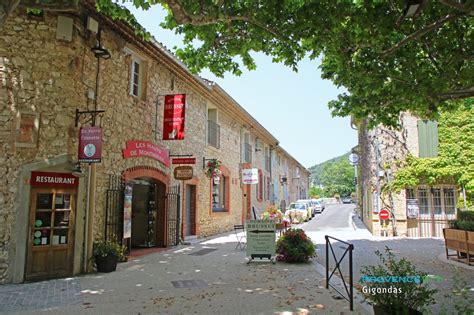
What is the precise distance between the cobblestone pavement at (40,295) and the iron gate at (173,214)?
4.67m

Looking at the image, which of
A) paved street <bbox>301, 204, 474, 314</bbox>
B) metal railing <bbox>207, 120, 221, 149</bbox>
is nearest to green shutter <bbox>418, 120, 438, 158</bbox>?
paved street <bbox>301, 204, 474, 314</bbox>

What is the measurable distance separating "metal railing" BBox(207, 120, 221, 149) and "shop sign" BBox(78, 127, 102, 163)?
7915mm

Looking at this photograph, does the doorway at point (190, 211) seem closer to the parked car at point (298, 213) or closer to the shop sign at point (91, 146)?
the shop sign at point (91, 146)

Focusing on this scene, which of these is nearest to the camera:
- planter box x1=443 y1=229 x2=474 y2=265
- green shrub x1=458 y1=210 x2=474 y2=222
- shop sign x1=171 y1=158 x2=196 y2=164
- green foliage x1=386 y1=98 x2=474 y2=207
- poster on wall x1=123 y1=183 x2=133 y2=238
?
planter box x1=443 y1=229 x2=474 y2=265

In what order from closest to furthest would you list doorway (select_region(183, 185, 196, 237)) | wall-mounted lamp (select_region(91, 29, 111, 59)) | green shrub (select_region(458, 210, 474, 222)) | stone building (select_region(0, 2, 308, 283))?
1. stone building (select_region(0, 2, 308, 283))
2. wall-mounted lamp (select_region(91, 29, 111, 59))
3. green shrub (select_region(458, 210, 474, 222))
4. doorway (select_region(183, 185, 196, 237))

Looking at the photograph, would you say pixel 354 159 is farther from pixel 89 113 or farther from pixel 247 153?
pixel 89 113

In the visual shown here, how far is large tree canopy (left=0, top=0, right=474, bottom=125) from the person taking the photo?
581 centimetres

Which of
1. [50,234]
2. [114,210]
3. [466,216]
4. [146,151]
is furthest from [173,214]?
[466,216]

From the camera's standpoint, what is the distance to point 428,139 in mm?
14547

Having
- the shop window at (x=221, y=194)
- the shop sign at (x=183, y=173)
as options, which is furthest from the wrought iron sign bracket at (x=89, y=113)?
the shop window at (x=221, y=194)

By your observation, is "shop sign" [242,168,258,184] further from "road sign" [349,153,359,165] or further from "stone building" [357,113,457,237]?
"road sign" [349,153,359,165]

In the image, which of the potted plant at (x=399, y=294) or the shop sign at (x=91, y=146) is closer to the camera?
the potted plant at (x=399, y=294)

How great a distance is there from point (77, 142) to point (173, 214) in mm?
4785

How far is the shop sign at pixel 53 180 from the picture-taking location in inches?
282
